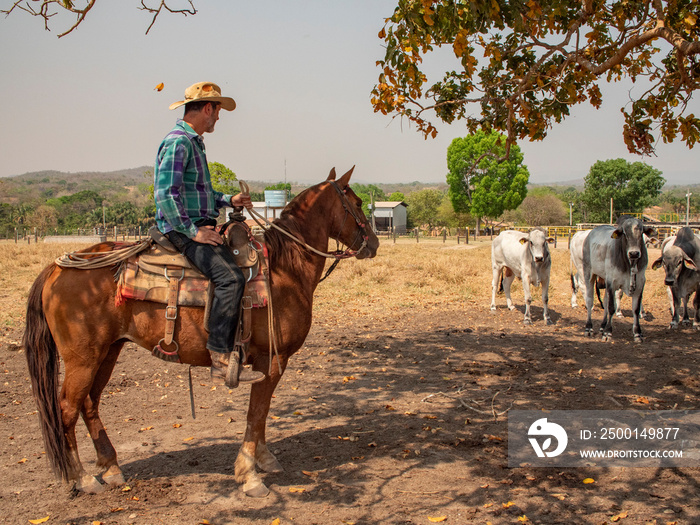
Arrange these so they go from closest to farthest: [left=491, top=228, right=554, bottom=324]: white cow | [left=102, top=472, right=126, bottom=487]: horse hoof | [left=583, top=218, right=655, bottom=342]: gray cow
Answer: [left=102, top=472, right=126, bottom=487]: horse hoof, [left=583, top=218, right=655, bottom=342]: gray cow, [left=491, top=228, right=554, bottom=324]: white cow

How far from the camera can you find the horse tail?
4473 mm

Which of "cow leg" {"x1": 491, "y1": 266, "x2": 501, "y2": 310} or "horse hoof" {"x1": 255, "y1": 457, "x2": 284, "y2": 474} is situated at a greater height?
"cow leg" {"x1": 491, "y1": 266, "x2": 501, "y2": 310}

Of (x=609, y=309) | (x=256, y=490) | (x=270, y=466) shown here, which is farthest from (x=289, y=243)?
(x=609, y=309)

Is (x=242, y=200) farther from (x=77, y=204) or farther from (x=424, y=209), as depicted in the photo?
(x=77, y=204)

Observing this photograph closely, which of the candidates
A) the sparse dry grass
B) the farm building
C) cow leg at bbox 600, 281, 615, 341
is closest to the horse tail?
the sparse dry grass

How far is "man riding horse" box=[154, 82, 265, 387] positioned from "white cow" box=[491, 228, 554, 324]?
909 cm

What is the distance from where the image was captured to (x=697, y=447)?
16.9 ft

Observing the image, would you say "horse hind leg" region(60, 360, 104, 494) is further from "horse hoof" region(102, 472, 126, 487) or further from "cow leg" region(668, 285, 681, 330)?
"cow leg" region(668, 285, 681, 330)

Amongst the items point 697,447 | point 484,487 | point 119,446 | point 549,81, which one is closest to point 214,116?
point 119,446

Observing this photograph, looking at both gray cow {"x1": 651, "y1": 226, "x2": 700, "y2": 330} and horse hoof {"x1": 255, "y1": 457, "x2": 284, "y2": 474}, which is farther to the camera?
gray cow {"x1": 651, "y1": 226, "x2": 700, "y2": 330}

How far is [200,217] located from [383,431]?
304cm

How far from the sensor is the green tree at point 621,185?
217 feet

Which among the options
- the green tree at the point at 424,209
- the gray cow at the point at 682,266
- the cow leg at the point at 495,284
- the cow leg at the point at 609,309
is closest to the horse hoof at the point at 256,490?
the cow leg at the point at 609,309

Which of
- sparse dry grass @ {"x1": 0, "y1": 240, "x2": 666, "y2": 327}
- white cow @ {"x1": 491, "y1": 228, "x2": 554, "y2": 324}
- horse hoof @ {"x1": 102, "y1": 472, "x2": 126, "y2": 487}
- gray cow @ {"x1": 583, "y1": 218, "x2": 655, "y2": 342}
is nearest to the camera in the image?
horse hoof @ {"x1": 102, "y1": 472, "x2": 126, "y2": 487}
